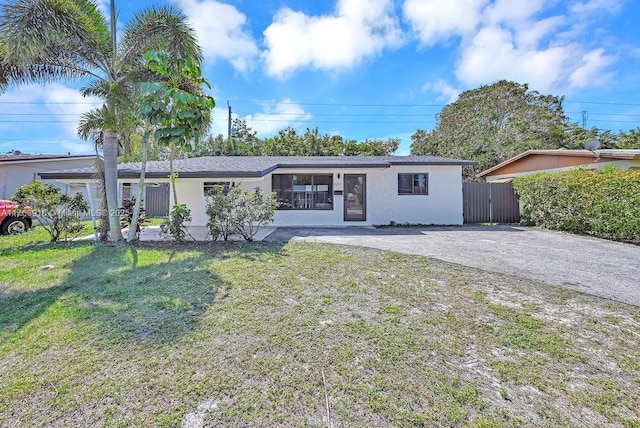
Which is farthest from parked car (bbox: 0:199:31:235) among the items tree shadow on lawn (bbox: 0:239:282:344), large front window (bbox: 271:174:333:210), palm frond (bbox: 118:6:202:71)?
large front window (bbox: 271:174:333:210)

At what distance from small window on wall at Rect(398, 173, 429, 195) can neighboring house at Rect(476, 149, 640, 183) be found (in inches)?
203

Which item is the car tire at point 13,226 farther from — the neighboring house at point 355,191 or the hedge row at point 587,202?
the hedge row at point 587,202

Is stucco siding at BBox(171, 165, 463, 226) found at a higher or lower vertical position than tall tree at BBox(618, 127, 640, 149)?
lower

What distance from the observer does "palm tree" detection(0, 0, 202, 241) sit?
7613 millimetres

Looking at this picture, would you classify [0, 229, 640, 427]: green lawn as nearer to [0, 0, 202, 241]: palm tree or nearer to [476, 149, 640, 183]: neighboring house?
[0, 0, 202, 241]: palm tree

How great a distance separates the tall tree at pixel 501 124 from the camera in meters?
23.2

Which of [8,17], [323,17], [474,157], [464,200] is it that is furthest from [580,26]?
[8,17]

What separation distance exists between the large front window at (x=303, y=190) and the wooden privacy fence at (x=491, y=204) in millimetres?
6376

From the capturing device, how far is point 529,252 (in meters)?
7.33

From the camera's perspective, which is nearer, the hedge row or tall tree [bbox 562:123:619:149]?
the hedge row

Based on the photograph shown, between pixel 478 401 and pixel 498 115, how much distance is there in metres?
27.6

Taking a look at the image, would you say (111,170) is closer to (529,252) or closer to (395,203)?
(395,203)

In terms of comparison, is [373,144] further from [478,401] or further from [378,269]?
[478,401]

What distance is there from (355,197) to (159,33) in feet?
28.0
